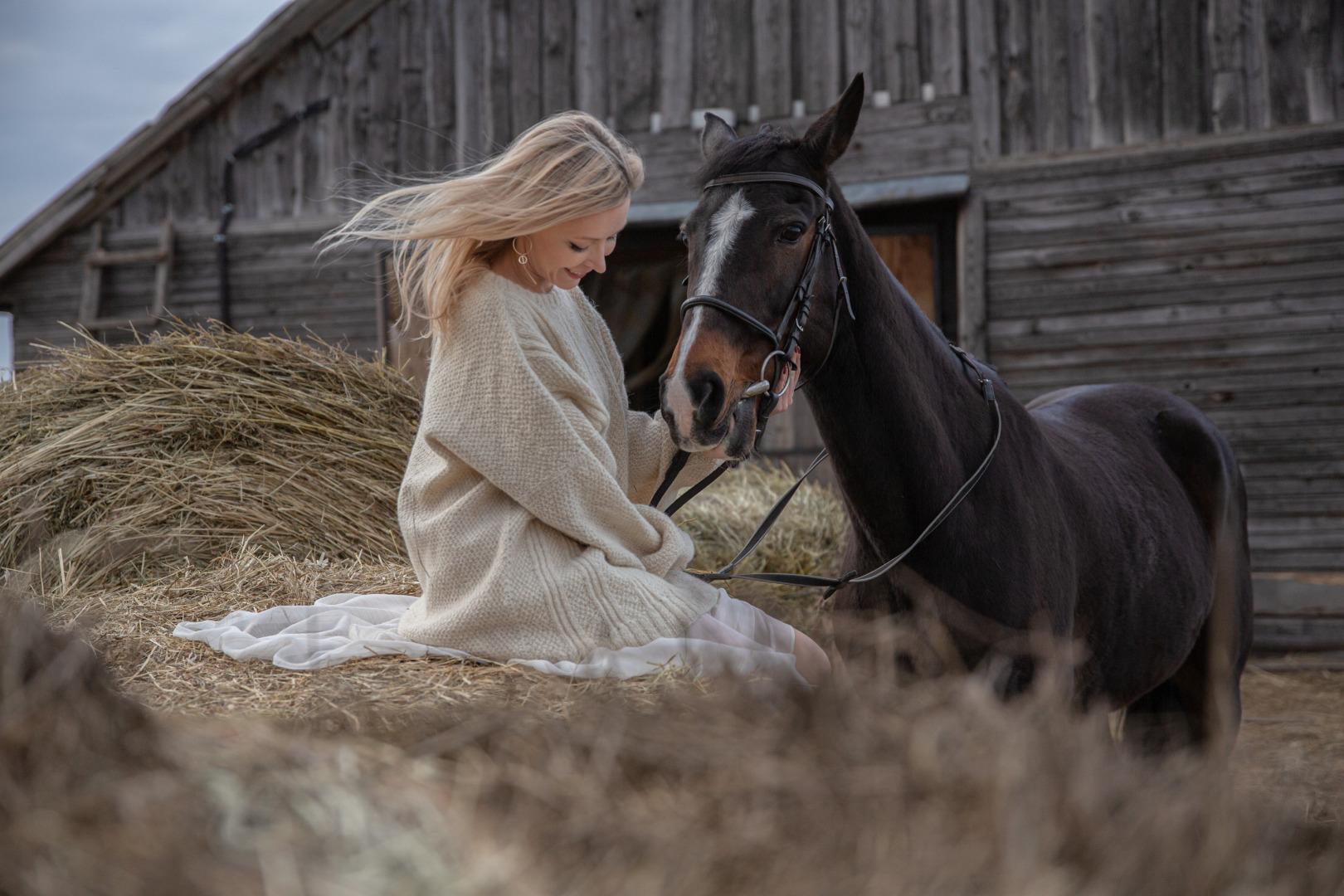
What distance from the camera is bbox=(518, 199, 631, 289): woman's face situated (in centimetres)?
197

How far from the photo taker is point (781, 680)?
2.86 feet

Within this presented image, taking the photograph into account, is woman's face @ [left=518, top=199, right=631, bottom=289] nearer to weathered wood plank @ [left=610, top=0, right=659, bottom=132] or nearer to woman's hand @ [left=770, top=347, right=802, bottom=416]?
woman's hand @ [left=770, top=347, right=802, bottom=416]

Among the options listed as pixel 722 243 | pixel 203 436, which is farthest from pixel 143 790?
pixel 203 436

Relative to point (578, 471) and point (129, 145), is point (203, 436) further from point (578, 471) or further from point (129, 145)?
point (129, 145)

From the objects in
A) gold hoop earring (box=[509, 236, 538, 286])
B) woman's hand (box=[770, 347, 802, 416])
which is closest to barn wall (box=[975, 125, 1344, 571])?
woman's hand (box=[770, 347, 802, 416])

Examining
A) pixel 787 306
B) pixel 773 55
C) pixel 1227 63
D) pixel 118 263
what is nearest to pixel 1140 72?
pixel 1227 63

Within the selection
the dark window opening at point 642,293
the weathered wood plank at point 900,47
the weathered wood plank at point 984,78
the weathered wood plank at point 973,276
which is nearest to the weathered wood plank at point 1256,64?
the weathered wood plank at point 984,78

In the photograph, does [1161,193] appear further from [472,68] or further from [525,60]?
[472,68]

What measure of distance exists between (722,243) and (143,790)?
4.99ft

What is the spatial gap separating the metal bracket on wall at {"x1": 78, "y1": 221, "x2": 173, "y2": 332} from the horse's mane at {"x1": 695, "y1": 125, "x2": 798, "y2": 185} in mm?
7236

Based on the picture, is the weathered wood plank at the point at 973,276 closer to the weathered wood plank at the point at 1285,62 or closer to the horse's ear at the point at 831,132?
the weathered wood plank at the point at 1285,62

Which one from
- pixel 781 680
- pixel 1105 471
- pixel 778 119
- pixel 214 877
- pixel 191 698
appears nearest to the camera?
pixel 214 877

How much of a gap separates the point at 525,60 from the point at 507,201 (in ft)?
19.6

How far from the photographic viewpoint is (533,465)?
184 centimetres
